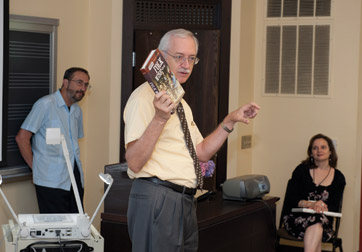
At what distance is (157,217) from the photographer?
255 centimetres

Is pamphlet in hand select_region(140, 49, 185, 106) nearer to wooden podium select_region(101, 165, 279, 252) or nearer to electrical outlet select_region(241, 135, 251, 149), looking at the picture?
wooden podium select_region(101, 165, 279, 252)

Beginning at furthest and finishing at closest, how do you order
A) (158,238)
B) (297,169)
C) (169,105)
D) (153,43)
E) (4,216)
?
(297,169), (153,43), (4,216), (158,238), (169,105)

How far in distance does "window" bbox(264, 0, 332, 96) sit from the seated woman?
549 millimetres

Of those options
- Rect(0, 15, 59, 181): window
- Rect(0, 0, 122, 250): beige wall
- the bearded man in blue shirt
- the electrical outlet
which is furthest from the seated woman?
Rect(0, 15, 59, 181): window

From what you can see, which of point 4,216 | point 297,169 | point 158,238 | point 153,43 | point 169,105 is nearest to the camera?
point 169,105

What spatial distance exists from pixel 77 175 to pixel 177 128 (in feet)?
7.31

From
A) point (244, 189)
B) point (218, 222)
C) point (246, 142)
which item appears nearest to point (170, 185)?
point (218, 222)

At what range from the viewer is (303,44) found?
18.4 ft

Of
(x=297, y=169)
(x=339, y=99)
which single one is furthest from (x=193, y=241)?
(x=339, y=99)

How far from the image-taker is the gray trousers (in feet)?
8.37

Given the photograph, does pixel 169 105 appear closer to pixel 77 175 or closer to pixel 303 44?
pixel 77 175

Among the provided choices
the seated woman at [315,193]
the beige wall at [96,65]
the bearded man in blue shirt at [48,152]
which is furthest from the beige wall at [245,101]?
the seated woman at [315,193]

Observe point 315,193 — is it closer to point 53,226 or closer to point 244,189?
point 244,189

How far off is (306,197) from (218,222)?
62.8 inches
